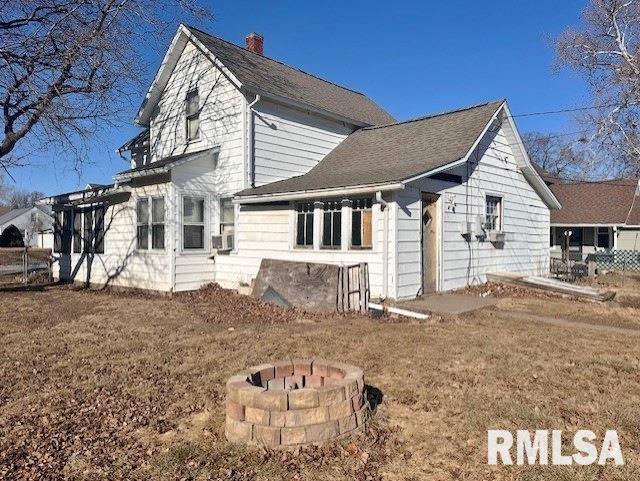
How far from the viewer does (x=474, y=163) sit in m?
13.2

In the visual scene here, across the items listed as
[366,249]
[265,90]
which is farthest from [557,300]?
[265,90]

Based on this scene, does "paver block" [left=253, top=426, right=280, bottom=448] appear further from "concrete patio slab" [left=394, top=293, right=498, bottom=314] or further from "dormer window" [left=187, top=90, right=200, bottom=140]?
"dormer window" [left=187, top=90, right=200, bottom=140]

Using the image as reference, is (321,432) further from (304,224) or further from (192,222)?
(192,222)

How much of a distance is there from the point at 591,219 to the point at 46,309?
26946mm

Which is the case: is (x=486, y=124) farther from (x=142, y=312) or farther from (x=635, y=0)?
(x=635, y=0)

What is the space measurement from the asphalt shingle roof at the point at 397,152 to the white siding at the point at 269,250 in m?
Answer: 0.71

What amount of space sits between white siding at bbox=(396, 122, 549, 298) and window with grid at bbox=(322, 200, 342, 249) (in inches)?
67.1

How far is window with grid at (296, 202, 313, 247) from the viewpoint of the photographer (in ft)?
40.3

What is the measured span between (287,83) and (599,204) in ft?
71.0

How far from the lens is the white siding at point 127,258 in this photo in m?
13.4

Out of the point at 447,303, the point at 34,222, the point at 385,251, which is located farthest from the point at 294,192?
the point at 34,222

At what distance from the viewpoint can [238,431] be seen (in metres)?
3.94

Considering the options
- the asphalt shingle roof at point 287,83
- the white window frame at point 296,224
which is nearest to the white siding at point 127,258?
the white window frame at point 296,224

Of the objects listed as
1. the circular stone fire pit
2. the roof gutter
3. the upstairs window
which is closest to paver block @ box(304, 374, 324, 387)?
the circular stone fire pit
